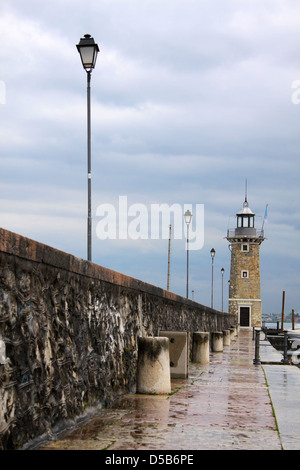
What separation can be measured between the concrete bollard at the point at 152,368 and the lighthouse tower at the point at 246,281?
70.5 meters

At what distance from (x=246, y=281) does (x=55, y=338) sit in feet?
243

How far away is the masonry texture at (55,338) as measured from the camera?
13.6 ft

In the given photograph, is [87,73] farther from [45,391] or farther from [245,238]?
[245,238]

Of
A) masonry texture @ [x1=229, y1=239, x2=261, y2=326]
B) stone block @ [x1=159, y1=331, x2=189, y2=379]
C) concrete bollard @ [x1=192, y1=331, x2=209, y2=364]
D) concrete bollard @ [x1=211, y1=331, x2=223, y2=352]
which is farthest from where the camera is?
masonry texture @ [x1=229, y1=239, x2=261, y2=326]

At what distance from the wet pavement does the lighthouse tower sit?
227ft

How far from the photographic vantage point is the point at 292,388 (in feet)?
29.1

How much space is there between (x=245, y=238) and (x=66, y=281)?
7421 centimetres

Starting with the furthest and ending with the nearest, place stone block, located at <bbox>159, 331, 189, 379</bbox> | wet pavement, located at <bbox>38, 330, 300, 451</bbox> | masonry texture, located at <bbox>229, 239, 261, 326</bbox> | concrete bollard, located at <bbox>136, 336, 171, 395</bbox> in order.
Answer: masonry texture, located at <bbox>229, 239, 261, 326</bbox>
stone block, located at <bbox>159, 331, 189, 379</bbox>
concrete bollard, located at <bbox>136, 336, 171, 395</bbox>
wet pavement, located at <bbox>38, 330, 300, 451</bbox>

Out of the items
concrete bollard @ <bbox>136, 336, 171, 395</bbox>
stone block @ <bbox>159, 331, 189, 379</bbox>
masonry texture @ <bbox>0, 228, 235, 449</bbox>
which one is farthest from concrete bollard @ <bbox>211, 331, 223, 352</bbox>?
concrete bollard @ <bbox>136, 336, 171, 395</bbox>

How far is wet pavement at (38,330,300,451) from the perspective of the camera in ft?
15.4

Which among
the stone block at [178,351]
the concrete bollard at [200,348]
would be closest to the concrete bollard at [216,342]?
the concrete bollard at [200,348]

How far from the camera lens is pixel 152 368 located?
755cm

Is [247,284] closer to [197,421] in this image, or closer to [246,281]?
[246,281]

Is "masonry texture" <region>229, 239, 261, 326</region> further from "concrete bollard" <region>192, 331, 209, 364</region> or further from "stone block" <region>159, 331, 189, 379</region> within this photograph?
"stone block" <region>159, 331, 189, 379</region>
